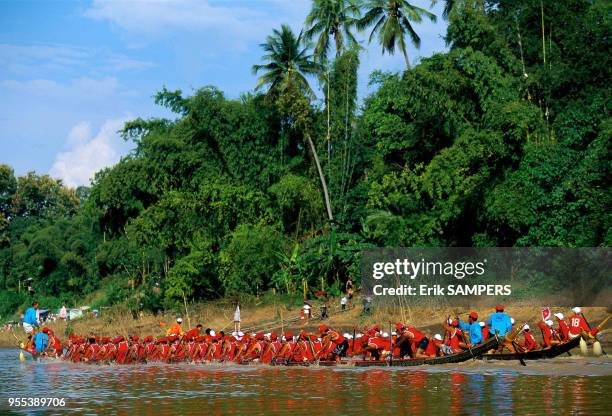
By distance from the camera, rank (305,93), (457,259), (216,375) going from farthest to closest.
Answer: (305,93), (457,259), (216,375)

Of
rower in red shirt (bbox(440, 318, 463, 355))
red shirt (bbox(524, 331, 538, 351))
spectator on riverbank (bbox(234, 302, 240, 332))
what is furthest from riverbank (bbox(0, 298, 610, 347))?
red shirt (bbox(524, 331, 538, 351))

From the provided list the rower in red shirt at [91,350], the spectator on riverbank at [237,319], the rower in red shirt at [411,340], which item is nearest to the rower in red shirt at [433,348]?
the rower in red shirt at [411,340]

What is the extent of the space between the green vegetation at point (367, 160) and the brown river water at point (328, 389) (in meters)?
11.2

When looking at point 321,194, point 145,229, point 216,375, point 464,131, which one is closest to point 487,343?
point 216,375

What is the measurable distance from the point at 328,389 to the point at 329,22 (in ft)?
98.5

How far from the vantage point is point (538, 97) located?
123ft

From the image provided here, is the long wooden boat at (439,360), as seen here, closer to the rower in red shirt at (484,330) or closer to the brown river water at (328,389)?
the brown river water at (328,389)

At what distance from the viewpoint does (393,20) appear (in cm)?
4494

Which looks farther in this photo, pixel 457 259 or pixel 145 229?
pixel 145 229

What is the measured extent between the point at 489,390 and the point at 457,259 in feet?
56.3

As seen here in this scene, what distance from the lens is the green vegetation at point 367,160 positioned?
33.3m

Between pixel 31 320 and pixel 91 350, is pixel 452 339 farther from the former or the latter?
pixel 31 320

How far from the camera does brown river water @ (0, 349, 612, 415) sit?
675 inches

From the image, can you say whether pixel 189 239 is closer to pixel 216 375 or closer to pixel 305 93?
pixel 305 93
